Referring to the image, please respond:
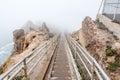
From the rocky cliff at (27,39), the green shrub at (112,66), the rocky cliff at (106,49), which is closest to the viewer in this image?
the green shrub at (112,66)

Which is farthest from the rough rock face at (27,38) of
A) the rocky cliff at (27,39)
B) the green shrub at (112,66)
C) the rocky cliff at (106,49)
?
the green shrub at (112,66)

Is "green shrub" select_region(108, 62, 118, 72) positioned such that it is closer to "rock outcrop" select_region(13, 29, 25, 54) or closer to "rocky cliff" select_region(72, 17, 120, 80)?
"rocky cliff" select_region(72, 17, 120, 80)

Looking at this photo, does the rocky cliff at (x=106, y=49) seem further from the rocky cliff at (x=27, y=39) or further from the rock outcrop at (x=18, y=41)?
the rock outcrop at (x=18, y=41)

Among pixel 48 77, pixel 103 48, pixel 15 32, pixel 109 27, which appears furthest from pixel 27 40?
pixel 48 77

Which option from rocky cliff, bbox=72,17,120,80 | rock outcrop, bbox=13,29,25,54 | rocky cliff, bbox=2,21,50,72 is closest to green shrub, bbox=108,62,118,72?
rocky cliff, bbox=72,17,120,80

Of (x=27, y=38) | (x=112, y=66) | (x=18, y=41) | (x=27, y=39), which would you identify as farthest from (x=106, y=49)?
(x=18, y=41)

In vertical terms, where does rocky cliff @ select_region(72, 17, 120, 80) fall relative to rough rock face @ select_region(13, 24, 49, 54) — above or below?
above

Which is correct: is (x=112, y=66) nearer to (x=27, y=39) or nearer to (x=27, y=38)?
(x=27, y=39)

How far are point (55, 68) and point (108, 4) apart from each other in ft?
36.0

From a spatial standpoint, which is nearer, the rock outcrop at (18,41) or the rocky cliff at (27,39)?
the rocky cliff at (27,39)

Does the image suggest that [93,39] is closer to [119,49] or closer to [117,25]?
[117,25]

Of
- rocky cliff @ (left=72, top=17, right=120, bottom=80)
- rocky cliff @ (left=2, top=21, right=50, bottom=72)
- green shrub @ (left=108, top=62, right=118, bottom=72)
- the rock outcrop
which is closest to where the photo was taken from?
green shrub @ (left=108, top=62, right=118, bottom=72)

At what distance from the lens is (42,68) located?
41.2 feet

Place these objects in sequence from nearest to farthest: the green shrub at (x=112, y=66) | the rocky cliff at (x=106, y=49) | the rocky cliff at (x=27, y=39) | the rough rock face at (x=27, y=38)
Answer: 1. the green shrub at (x=112, y=66)
2. the rocky cliff at (x=106, y=49)
3. the rocky cliff at (x=27, y=39)
4. the rough rock face at (x=27, y=38)
